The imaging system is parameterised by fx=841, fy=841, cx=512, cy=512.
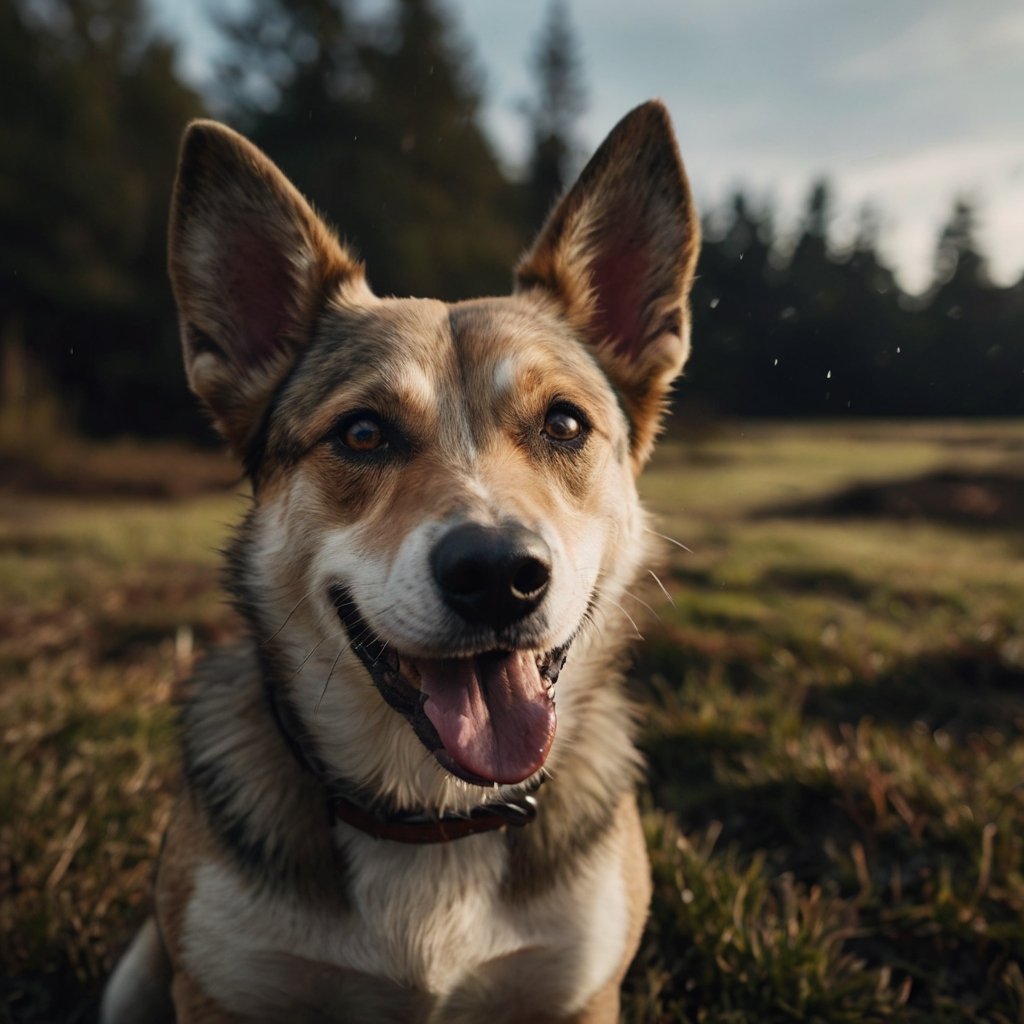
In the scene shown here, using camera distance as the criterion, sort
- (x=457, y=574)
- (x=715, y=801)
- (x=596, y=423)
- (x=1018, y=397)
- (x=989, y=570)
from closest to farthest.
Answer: (x=457, y=574)
(x=596, y=423)
(x=715, y=801)
(x=989, y=570)
(x=1018, y=397)

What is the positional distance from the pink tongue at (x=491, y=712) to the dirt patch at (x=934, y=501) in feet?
27.6

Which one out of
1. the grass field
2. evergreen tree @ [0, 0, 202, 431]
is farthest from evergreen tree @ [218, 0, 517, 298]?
the grass field

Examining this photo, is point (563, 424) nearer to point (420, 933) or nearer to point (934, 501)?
point (420, 933)

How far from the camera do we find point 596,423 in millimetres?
2910

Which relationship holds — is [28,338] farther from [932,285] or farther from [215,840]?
[215,840]

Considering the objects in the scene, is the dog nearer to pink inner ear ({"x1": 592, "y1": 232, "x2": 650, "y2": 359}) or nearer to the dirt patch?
pink inner ear ({"x1": 592, "y1": 232, "x2": 650, "y2": 359})

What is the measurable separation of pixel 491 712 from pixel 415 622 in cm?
36

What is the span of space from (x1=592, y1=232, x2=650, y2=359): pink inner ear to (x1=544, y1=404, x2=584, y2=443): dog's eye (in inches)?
23.7

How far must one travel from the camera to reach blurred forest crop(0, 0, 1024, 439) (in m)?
19.0

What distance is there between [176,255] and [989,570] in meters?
7.21

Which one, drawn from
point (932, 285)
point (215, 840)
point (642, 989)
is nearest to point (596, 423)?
point (215, 840)

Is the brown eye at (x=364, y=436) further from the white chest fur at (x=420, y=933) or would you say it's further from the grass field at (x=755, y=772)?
the white chest fur at (x=420, y=933)

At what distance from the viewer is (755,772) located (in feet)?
13.3

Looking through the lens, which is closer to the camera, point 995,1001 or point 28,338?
point 995,1001
